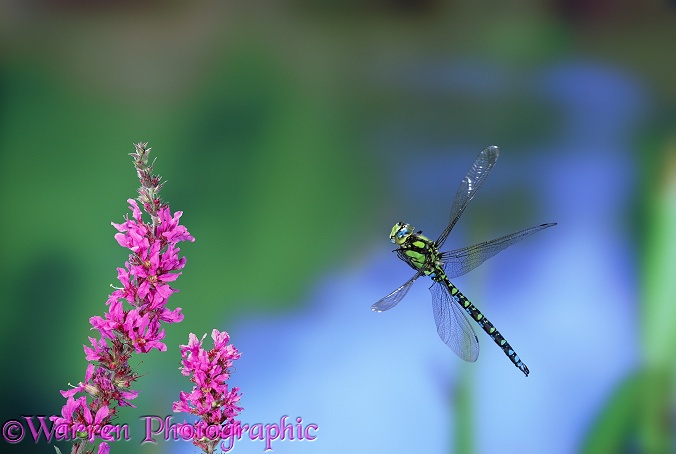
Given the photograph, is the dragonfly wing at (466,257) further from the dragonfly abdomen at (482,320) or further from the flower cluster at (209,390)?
the flower cluster at (209,390)

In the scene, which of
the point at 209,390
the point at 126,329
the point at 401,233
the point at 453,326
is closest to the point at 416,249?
the point at 401,233

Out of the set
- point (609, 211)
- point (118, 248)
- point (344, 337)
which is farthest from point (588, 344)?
point (118, 248)

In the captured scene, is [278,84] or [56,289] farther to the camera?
[278,84]

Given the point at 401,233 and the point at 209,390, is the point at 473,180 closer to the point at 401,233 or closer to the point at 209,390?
the point at 401,233

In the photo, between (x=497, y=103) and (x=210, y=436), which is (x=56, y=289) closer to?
(x=210, y=436)

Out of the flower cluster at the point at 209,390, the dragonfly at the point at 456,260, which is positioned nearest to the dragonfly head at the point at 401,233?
the dragonfly at the point at 456,260
